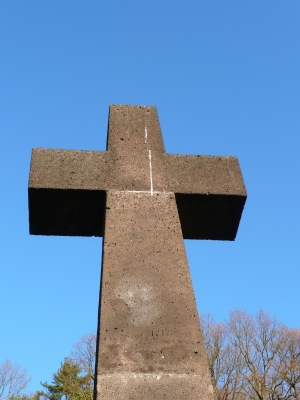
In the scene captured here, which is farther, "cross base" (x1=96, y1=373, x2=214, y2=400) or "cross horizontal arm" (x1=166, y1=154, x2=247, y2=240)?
"cross horizontal arm" (x1=166, y1=154, x2=247, y2=240)

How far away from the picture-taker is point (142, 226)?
167 inches

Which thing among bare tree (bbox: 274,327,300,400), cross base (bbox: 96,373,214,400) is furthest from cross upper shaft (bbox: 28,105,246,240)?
bare tree (bbox: 274,327,300,400)

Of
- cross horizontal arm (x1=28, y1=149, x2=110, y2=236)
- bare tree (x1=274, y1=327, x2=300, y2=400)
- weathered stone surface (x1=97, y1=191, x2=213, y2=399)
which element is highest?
bare tree (x1=274, y1=327, x2=300, y2=400)

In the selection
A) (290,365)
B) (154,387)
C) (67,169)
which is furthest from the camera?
(290,365)

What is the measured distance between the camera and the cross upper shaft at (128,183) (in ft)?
14.8

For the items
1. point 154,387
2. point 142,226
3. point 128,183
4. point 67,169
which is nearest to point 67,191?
point 67,169

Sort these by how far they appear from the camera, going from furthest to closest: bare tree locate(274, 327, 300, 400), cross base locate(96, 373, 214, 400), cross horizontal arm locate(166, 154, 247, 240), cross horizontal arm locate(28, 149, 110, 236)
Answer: bare tree locate(274, 327, 300, 400) < cross horizontal arm locate(166, 154, 247, 240) < cross horizontal arm locate(28, 149, 110, 236) < cross base locate(96, 373, 214, 400)

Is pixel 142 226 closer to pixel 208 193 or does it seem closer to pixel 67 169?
pixel 208 193

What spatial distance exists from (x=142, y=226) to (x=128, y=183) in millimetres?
475

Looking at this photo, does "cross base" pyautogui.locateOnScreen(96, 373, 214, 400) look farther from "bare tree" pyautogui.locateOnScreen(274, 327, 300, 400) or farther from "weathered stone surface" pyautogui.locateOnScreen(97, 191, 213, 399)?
"bare tree" pyautogui.locateOnScreen(274, 327, 300, 400)

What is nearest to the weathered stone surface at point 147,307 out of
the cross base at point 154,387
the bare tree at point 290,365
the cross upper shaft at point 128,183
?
the cross base at point 154,387

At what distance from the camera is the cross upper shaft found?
4.52 m

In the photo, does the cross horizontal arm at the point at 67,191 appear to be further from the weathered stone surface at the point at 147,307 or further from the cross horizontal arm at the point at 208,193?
the cross horizontal arm at the point at 208,193

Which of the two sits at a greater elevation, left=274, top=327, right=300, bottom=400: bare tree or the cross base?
left=274, top=327, right=300, bottom=400: bare tree
